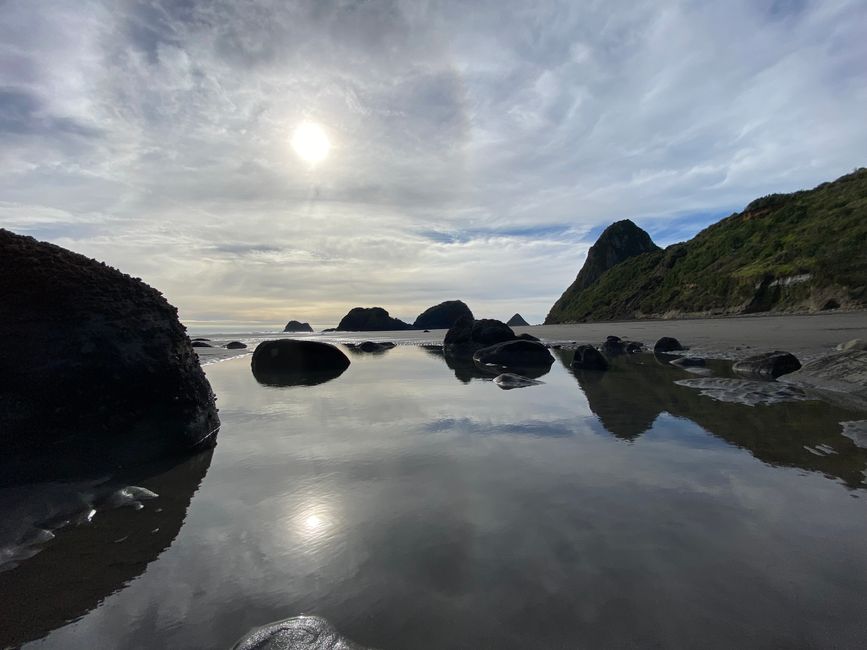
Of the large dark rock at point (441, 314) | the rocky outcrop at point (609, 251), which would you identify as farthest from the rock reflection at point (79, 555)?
the rocky outcrop at point (609, 251)

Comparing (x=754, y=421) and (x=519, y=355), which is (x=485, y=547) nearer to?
(x=754, y=421)

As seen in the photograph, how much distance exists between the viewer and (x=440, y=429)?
7137mm

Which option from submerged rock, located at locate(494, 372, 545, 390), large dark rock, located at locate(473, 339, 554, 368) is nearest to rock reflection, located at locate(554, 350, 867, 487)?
submerged rock, located at locate(494, 372, 545, 390)

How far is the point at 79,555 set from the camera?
3.41 metres

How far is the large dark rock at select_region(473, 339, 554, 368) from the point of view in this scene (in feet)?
60.6

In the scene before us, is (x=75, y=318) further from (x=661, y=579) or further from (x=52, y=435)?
(x=661, y=579)

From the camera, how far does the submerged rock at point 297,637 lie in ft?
7.37

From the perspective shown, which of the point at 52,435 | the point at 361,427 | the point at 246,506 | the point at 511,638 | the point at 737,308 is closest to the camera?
the point at 511,638

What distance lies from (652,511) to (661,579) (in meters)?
1.15

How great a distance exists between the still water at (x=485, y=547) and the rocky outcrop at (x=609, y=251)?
428 ft

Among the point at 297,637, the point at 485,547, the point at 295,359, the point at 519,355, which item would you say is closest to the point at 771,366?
the point at 519,355

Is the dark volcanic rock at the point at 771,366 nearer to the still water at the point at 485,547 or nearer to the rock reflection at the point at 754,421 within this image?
the rock reflection at the point at 754,421

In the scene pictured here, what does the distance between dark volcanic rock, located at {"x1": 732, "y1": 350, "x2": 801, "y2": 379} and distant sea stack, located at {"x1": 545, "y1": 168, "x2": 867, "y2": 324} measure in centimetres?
3314

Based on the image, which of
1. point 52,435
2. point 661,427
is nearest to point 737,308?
point 661,427
